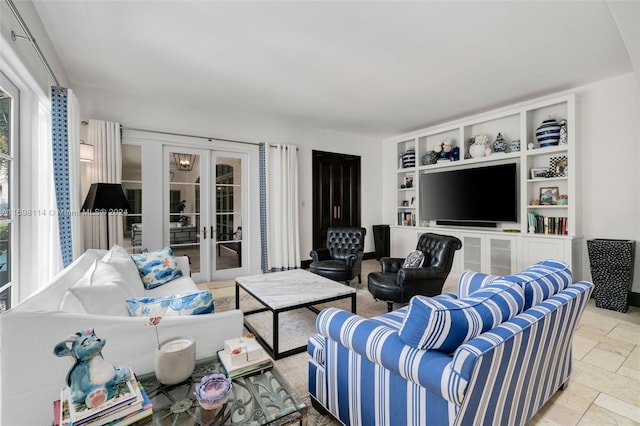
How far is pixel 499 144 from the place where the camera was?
4.48 meters

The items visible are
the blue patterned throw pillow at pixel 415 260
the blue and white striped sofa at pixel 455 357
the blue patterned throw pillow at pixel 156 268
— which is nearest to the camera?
the blue and white striped sofa at pixel 455 357

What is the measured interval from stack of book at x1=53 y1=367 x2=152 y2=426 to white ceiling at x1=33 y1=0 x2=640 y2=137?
250cm

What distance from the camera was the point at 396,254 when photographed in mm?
5898

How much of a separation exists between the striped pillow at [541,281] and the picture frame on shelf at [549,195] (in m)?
2.76

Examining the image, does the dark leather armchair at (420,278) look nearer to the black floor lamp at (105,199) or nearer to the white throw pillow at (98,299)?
the white throw pillow at (98,299)

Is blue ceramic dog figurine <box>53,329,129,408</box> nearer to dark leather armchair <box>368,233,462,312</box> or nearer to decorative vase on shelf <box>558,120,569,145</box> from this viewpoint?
dark leather armchair <box>368,233,462,312</box>

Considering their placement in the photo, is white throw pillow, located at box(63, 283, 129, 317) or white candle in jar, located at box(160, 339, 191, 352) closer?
white candle in jar, located at box(160, 339, 191, 352)

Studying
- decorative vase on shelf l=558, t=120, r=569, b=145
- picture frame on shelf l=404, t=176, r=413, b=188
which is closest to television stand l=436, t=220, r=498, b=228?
picture frame on shelf l=404, t=176, r=413, b=188

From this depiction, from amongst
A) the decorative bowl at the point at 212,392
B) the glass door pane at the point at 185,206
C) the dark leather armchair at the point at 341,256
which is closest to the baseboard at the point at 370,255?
the dark leather armchair at the point at 341,256

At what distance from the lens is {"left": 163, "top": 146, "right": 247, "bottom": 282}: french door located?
4.36m

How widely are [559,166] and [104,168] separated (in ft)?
19.5

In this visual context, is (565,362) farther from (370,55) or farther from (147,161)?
(147,161)

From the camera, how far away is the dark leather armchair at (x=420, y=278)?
3047mm

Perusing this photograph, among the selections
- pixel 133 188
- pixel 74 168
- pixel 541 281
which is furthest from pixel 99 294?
pixel 133 188
